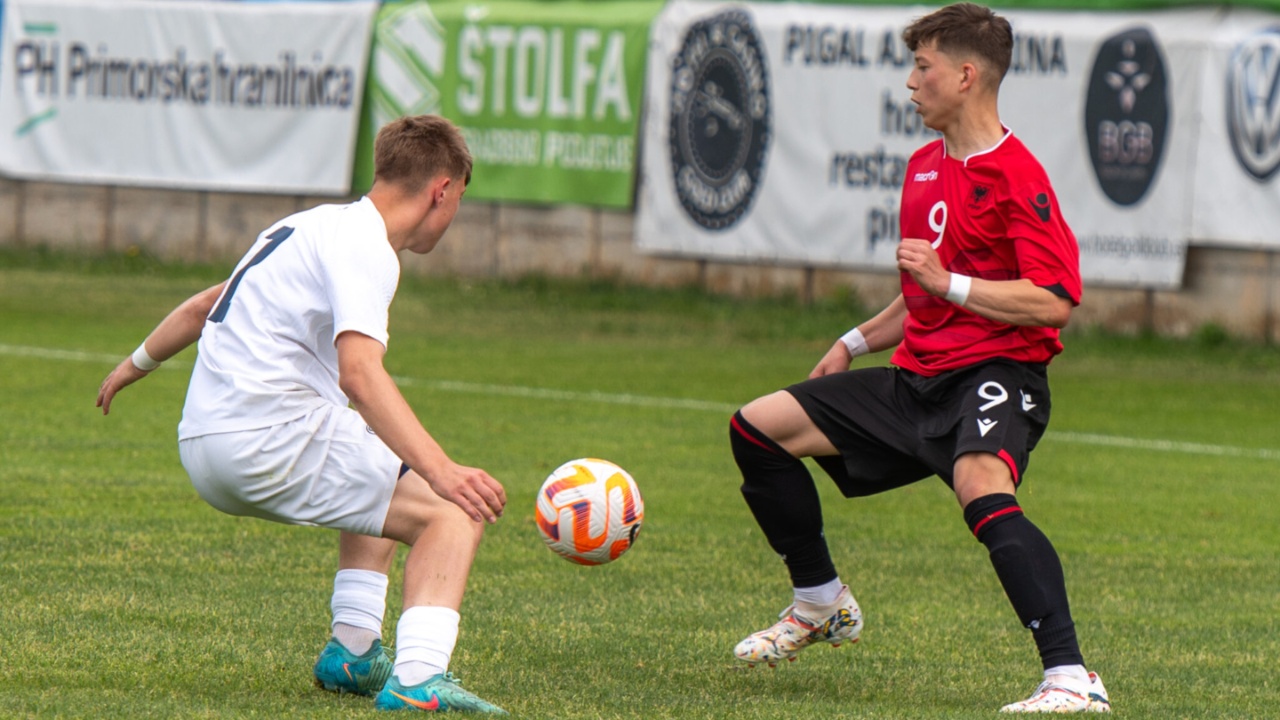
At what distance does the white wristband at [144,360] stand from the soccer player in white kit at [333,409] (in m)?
0.41

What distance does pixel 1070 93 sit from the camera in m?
16.7

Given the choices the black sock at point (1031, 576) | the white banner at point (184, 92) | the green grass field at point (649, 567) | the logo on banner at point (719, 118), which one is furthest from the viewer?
the white banner at point (184, 92)

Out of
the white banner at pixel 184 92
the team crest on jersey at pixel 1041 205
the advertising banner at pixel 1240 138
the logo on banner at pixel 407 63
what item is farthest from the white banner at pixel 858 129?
the team crest on jersey at pixel 1041 205

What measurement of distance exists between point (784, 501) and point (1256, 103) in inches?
441

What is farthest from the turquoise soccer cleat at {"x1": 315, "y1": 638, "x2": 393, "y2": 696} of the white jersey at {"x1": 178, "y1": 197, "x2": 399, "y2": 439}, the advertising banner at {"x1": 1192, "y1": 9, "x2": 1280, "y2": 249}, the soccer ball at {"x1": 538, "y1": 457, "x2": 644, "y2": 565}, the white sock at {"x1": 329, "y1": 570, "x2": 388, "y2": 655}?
the advertising banner at {"x1": 1192, "y1": 9, "x2": 1280, "y2": 249}

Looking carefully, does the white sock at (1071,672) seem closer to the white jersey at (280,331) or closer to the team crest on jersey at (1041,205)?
the team crest on jersey at (1041,205)

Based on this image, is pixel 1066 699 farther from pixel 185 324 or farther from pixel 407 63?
pixel 407 63

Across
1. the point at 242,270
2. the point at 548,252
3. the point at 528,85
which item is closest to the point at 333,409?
the point at 242,270

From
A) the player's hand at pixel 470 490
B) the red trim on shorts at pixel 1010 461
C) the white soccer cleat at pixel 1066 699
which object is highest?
the player's hand at pixel 470 490

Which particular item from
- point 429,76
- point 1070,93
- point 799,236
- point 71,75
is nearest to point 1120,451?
point 1070,93

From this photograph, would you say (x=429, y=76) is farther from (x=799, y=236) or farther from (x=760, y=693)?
(x=760, y=693)

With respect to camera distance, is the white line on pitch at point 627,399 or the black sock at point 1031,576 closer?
the black sock at point 1031,576

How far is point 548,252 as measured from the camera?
20094mm

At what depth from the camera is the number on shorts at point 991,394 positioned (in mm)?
5445
